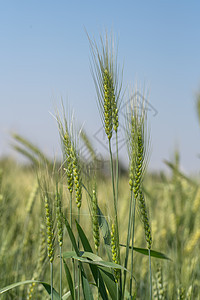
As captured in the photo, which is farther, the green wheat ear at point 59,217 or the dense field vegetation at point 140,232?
the dense field vegetation at point 140,232

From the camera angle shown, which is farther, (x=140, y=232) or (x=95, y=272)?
(x=140, y=232)

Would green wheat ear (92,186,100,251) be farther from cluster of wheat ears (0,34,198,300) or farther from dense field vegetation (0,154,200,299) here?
dense field vegetation (0,154,200,299)

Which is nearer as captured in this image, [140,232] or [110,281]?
[110,281]

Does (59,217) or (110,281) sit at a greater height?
(59,217)

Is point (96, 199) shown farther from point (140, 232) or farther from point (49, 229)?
point (140, 232)

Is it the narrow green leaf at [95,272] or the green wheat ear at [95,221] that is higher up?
the green wheat ear at [95,221]

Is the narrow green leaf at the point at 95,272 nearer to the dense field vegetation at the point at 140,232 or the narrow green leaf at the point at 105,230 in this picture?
the narrow green leaf at the point at 105,230

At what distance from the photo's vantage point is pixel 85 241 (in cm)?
84

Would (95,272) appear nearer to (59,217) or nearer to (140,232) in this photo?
(59,217)

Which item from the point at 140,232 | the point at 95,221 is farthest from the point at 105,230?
the point at 140,232

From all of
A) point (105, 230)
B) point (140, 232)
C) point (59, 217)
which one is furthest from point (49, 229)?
point (140, 232)

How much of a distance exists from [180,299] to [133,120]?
18.7 inches

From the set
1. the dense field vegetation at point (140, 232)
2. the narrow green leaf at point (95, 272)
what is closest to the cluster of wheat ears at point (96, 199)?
the narrow green leaf at point (95, 272)

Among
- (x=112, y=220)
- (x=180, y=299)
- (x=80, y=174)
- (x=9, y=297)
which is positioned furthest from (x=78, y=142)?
(x=9, y=297)
